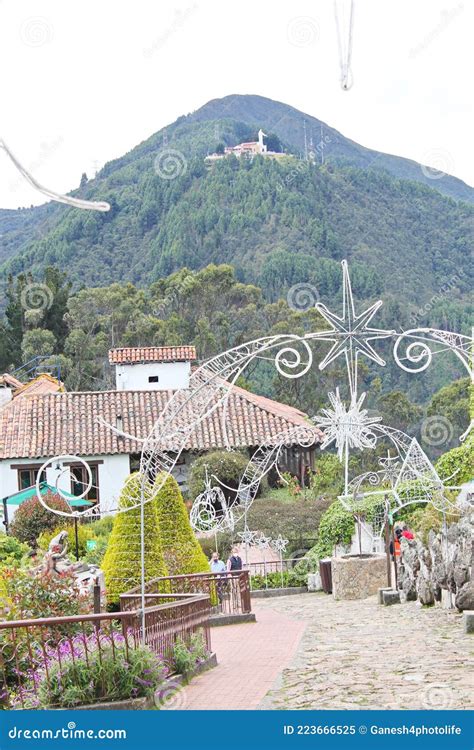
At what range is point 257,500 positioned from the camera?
89.0ft

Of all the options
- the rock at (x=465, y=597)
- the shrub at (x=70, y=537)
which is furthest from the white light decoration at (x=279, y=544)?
the rock at (x=465, y=597)

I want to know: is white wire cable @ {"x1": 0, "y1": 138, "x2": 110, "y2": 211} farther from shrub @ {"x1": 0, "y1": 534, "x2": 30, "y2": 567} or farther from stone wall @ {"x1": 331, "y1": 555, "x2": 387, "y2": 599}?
shrub @ {"x1": 0, "y1": 534, "x2": 30, "y2": 567}

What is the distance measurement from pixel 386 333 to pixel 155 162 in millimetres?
87361

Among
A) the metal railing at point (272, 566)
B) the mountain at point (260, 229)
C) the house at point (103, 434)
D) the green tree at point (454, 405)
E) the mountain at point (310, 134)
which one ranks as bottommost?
the metal railing at point (272, 566)

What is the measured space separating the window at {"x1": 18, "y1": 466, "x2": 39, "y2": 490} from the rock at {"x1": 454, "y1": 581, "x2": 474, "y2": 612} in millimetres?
18773

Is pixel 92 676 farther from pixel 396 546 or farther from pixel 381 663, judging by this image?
pixel 396 546

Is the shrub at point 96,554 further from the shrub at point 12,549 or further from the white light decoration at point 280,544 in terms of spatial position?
the white light decoration at point 280,544

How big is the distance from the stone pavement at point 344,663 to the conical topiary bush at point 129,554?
47.4 inches

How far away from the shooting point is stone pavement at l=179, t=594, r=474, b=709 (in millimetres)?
7664

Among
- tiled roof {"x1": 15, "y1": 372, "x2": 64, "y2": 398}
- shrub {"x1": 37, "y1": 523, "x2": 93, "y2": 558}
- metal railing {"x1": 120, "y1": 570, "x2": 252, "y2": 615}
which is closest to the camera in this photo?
metal railing {"x1": 120, "y1": 570, "x2": 252, "y2": 615}

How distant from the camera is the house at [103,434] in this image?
29.3 m

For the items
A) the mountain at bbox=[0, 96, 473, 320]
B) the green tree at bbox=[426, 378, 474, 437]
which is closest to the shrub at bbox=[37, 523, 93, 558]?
the green tree at bbox=[426, 378, 474, 437]

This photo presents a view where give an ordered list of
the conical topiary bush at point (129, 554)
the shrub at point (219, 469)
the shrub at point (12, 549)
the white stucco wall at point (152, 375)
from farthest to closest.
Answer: the white stucco wall at point (152, 375)
the shrub at point (219, 469)
the shrub at point (12, 549)
the conical topiary bush at point (129, 554)

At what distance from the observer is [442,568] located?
13.0 m
